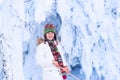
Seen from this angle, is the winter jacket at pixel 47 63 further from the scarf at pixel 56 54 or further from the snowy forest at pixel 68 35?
the snowy forest at pixel 68 35

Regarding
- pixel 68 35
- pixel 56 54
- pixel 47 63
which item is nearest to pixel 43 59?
pixel 47 63

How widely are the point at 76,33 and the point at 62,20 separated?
0.69 feet

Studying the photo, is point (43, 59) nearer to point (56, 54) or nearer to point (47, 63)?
point (47, 63)

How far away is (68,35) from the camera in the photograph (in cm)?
446

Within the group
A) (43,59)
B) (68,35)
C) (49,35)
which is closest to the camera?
(43,59)

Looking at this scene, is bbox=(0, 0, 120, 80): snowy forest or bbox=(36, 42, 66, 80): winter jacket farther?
bbox=(0, 0, 120, 80): snowy forest

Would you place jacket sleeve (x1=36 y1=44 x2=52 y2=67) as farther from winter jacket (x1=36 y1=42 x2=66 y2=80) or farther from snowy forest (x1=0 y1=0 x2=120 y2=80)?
snowy forest (x1=0 y1=0 x2=120 y2=80)

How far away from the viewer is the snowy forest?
4.23 meters

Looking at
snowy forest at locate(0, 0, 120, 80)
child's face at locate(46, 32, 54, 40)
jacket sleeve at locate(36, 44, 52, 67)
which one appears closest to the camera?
jacket sleeve at locate(36, 44, 52, 67)

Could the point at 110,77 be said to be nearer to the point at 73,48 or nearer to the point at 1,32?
the point at 73,48

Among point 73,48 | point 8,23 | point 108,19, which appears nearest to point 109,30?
point 108,19

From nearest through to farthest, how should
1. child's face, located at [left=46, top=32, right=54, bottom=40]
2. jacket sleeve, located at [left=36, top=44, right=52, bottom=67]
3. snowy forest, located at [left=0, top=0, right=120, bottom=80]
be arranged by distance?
jacket sleeve, located at [left=36, top=44, right=52, bottom=67]
child's face, located at [left=46, top=32, right=54, bottom=40]
snowy forest, located at [left=0, top=0, right=120, bottom=80]

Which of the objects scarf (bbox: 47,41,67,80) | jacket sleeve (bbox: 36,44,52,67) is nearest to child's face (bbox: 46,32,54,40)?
scarf (bbox: 47,41,67,80)

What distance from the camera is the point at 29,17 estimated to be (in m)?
4.31
